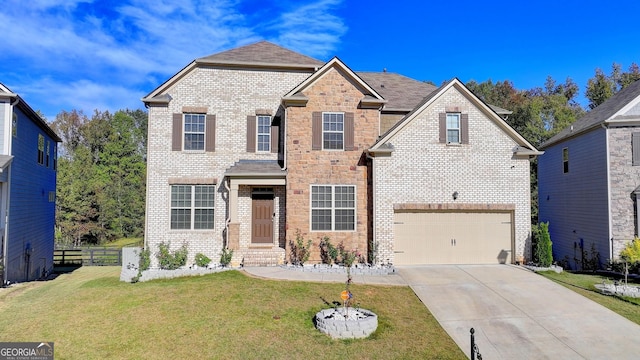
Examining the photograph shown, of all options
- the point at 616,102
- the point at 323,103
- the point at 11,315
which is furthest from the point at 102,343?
the point at 616,102

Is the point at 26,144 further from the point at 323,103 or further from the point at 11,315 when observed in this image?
the point at 323,103

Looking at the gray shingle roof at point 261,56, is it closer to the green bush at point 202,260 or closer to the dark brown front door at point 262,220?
the dark brown front door at point 262,220

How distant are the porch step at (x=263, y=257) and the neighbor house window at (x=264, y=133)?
4600mm

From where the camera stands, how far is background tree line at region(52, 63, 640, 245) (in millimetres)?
34406

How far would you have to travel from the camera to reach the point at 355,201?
15.1 m

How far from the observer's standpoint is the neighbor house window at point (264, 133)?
54.3 feet

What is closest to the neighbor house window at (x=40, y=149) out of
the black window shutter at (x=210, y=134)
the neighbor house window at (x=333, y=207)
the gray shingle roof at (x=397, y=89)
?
the black window shutter at (x=210, y=134)

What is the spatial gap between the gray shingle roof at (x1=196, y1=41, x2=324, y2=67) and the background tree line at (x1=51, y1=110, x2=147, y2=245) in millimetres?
30271

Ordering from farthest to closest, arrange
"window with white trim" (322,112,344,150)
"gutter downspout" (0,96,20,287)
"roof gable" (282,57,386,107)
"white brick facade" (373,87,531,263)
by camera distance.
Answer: "window with white trim" (322,112,344,150) → "roof gable" (282,57,386,107) → "white brick facade" (373,87,531,263) → "gutter downspout" (0,96,20,287)

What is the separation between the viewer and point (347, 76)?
50.8ft

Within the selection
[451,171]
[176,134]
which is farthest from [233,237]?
[451,171]

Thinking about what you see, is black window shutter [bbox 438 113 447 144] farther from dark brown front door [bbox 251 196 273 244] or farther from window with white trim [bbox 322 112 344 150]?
dark brown front door [bbox 251 196 273 244]

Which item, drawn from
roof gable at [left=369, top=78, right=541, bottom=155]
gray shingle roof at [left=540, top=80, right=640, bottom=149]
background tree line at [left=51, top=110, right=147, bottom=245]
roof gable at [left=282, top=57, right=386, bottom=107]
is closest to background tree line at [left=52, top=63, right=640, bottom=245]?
background tree line at [left=51, top=110, right=147, bottom=245]

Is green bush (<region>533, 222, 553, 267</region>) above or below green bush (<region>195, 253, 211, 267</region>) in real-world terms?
above
